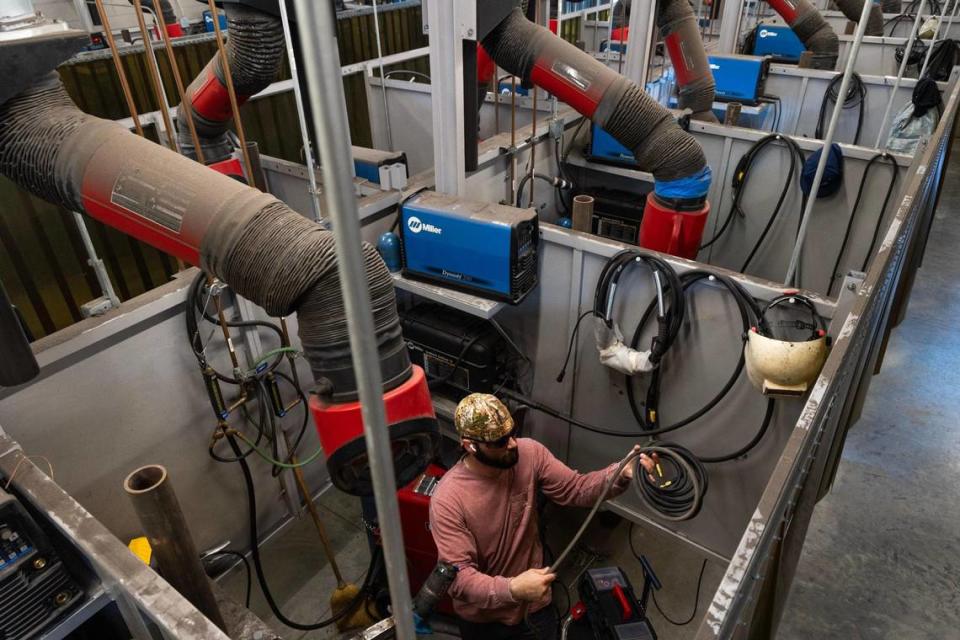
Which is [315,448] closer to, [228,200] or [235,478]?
[235,478]

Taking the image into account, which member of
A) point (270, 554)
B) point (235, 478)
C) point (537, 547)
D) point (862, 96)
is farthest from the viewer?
point (862, 96)

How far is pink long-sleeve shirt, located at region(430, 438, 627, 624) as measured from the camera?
175 centimetres

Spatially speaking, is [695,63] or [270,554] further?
[695,63]

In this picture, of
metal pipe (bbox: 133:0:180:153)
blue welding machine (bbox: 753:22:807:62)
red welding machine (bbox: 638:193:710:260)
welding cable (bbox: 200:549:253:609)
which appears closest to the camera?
metal pipe (bbox: 133:0:180:153)

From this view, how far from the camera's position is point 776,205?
134 inches

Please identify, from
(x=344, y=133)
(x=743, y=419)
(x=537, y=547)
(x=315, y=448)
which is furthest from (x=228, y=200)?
(x=743, y=419)

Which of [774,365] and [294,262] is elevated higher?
[294,262]

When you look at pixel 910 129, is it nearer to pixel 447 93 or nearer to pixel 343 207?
pixel 447 93

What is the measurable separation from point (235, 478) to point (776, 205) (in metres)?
3.13

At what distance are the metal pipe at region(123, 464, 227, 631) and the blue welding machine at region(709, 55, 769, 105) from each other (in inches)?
177

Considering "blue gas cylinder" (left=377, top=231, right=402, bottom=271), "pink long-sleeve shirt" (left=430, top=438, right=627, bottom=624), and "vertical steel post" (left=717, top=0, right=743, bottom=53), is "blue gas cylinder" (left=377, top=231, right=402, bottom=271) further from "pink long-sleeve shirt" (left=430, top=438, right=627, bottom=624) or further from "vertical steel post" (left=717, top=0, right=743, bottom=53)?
"vertical steel post" (left=717, top=0, right=743, bottom=53)

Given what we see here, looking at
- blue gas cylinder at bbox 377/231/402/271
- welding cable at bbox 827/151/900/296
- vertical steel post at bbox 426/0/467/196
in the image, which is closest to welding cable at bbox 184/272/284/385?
blue gas cylinder at bbox 377/231/402/271

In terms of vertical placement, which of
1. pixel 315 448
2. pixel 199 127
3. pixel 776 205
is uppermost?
pixel 199 127

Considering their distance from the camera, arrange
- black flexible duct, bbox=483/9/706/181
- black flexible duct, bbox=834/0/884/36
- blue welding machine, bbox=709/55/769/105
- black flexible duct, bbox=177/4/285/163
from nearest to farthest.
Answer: black flexible duct, bbox=177/4/285/163
black flexible duct, bbox=483/9/706/181
blue welding machine, bbox=709/55/769/105
black flexible duct, bbox=834/0/884/36
